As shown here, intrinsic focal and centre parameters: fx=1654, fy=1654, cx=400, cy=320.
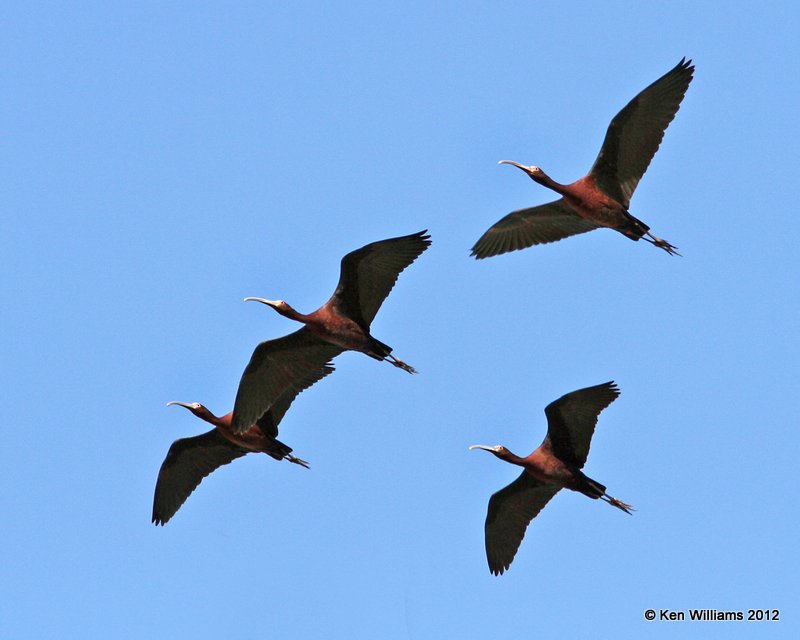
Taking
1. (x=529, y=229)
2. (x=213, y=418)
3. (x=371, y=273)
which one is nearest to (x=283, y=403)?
(x=213, y=418)

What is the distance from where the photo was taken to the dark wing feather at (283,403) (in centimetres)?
2859

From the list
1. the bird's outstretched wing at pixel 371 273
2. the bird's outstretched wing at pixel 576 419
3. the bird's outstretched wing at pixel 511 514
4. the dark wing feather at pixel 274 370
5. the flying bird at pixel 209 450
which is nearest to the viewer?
the bird's outstretched wing at pixel 371 273

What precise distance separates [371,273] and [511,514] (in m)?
5.09

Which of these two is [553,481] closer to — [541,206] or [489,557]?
[489,557]

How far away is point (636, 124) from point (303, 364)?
6.98m

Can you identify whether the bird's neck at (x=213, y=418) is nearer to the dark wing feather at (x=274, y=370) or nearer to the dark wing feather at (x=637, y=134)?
the dark wing feather at (x=274, y=370)

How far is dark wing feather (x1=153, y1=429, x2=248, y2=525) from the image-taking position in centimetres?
3000

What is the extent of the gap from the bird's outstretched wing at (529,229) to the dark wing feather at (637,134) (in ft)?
5.15

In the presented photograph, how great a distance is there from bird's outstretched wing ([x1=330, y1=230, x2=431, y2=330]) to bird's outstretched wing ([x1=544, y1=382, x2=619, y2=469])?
10.9 feet

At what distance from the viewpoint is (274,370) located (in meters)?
28.4

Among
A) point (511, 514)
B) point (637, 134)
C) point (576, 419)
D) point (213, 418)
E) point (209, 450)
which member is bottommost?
point (511, 514)

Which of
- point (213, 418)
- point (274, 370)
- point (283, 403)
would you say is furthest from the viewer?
point (213, 418)

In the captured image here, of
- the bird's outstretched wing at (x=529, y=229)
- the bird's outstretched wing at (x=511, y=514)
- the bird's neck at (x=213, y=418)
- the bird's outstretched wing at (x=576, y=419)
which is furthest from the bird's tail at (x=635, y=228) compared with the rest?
the bird's neck at (x=213, y=418)

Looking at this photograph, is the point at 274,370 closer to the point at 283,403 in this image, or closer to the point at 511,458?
the point at 283,403
